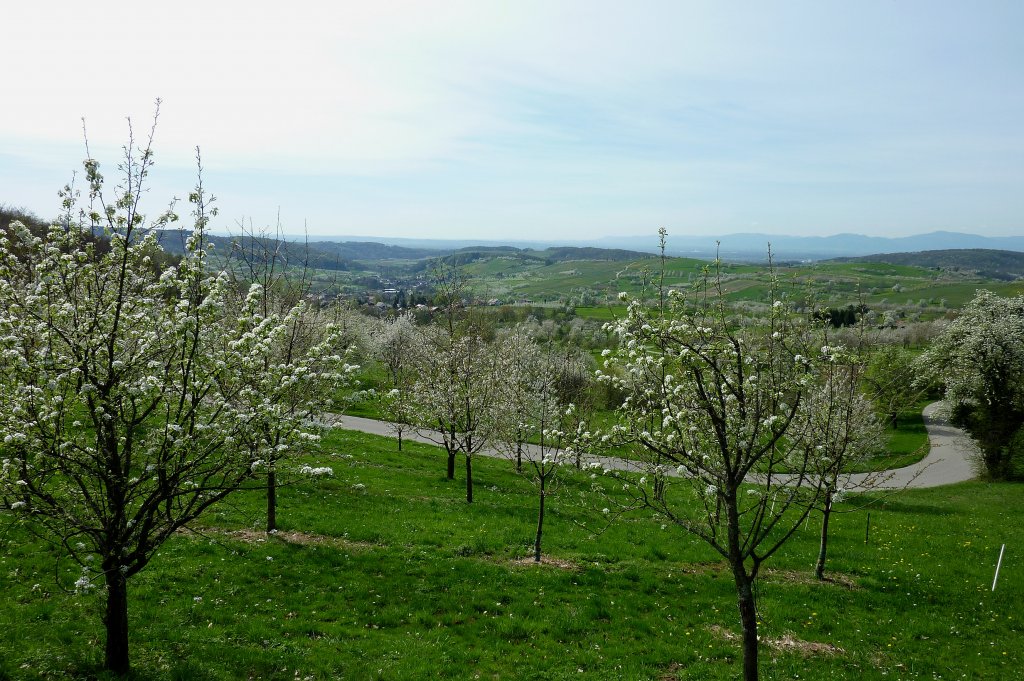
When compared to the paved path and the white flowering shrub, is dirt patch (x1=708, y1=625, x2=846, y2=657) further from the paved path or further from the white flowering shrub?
the paved path

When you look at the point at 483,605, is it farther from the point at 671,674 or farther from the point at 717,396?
the point at 717,396

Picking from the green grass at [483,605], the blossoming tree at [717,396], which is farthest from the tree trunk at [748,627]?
the green grass at [483,605]

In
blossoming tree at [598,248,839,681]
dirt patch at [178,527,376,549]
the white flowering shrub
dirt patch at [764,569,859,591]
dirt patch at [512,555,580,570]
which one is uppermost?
blossoming tree at [598,248,839,681]

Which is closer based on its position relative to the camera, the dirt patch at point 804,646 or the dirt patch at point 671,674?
the dirt patch at point 671,674

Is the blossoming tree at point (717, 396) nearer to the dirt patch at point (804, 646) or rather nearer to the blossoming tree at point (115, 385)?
the dirt patch at point (804, 646)

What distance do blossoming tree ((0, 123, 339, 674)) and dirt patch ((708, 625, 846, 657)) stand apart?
10.8m

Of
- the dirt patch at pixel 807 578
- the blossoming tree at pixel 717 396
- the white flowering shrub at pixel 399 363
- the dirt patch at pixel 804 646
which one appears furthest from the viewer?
the white flowering shrub at pixel 399 363

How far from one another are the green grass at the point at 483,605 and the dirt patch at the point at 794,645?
141mm

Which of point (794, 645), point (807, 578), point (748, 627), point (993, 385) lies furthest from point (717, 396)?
point (993, 385)

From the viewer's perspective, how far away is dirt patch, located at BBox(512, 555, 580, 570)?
55.2 ft

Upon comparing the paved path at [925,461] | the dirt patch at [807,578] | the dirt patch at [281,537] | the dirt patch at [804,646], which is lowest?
the paved path at [925,461]

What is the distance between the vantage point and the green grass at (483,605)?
10805mm

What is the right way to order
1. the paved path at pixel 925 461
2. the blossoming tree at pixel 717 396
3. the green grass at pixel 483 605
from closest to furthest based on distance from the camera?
Result: the blossoming tree at pixel 717 396 < the green grass at pixel 483 605 < the paved path at pixel 925 461

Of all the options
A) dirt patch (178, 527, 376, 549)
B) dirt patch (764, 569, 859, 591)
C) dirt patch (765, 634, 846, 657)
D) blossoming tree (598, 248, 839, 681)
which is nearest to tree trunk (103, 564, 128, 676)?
dirt patch (178, 527, 376, 549)
